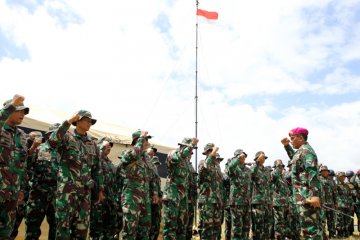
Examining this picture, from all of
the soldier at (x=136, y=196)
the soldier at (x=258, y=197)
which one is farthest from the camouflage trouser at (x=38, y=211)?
the soldier at (x=258, y=197)

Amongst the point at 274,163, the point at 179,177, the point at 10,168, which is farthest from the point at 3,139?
the point at 274,163

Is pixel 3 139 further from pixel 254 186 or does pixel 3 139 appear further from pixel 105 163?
pixel 254 186

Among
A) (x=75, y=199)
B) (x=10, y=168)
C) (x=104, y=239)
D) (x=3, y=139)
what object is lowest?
(x=104, y=239)

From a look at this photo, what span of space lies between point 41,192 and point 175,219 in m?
2.56

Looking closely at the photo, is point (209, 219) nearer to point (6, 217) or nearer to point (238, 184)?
point (238, 184)

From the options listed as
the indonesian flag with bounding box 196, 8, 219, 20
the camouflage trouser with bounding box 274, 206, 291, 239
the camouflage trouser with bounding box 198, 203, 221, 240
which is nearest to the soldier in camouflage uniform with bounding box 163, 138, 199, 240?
the camouflage trouser with bounding box 198, 203, 221, 240

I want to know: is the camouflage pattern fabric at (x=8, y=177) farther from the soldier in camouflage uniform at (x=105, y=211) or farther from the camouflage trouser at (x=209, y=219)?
the camouflage trouser at (x=209, y=219)

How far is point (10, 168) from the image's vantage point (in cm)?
550

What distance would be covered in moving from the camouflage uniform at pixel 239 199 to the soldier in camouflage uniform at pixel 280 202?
154 centimetres

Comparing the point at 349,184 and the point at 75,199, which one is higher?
the point at 349,184

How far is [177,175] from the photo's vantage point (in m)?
7.94

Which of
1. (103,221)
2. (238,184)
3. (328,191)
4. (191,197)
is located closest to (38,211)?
(103,221)

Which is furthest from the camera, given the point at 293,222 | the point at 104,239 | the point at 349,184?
the point at 349,184

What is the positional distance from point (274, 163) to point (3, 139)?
8.22 metres
